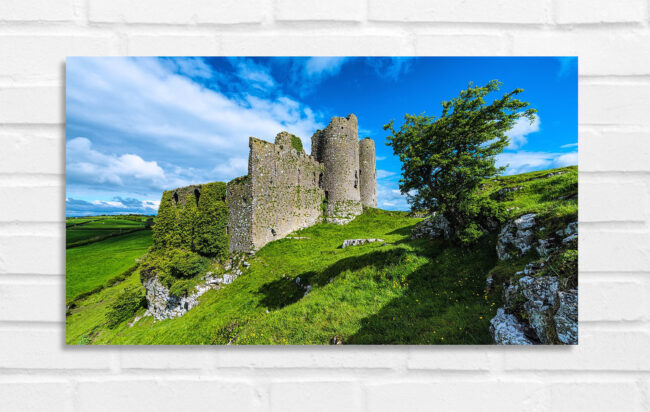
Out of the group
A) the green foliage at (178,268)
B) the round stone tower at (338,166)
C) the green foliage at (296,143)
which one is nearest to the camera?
the green foliage at (178,268)

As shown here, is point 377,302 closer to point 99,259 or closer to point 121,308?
point 99,259

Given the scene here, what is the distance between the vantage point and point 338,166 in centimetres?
1573

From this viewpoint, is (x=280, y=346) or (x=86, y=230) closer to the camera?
(x=280, y=346)

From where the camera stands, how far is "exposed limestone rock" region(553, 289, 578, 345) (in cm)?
219

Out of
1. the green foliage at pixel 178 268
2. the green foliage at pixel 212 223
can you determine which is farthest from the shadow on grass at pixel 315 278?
the green foliage at pixel 212 223

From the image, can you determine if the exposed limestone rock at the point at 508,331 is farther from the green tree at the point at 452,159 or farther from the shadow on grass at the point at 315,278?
the shadow on grass at the point at 315,278

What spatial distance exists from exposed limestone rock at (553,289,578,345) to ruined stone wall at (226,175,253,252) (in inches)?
400

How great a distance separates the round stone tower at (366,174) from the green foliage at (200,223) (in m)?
12.6

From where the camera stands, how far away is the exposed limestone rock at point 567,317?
7.20 ft
